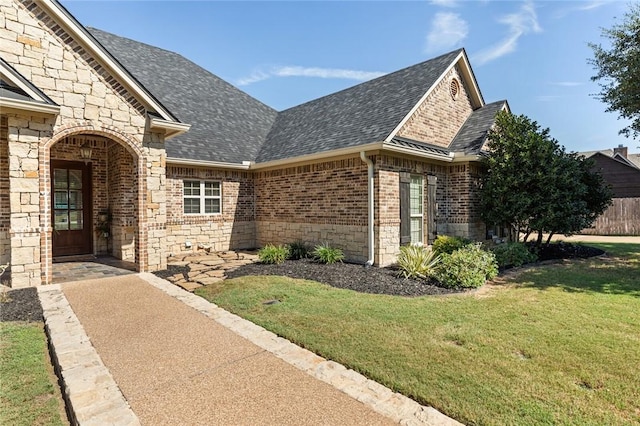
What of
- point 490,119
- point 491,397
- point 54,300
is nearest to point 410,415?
point 491,397

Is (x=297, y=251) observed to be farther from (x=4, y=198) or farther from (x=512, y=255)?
(x=4, y=198)

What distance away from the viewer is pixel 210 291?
21.9 feet

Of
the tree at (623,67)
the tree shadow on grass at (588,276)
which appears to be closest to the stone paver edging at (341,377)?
the tree shadow on grass at (588,276)

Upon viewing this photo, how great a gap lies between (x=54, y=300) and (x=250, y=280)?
3.56 m

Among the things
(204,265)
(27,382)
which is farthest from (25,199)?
(27,382)

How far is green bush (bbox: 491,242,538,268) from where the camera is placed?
364 inches

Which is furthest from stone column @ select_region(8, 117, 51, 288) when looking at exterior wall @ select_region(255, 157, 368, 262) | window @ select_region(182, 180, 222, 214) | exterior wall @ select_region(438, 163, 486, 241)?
exterior wall @ select_region(438, 163, 486, 241)

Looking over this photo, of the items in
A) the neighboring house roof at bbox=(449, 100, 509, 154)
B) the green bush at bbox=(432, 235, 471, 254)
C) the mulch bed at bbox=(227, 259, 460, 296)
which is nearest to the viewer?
the mulch bed at bbox=(227, 259, 460, 296)

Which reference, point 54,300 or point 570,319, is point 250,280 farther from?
point 570,319

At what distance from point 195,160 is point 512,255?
1041 cm

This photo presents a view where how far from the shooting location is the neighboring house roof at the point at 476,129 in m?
10.9

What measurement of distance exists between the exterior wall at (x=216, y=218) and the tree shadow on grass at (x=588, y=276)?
927 centimetres

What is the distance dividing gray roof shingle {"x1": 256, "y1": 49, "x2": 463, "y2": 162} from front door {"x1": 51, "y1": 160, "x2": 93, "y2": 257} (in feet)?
19.1

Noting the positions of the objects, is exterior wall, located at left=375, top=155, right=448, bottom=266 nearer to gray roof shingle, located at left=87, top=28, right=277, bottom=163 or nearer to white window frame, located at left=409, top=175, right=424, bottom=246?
white window frame, located at left=409, top=175, right=424, bottom=246
